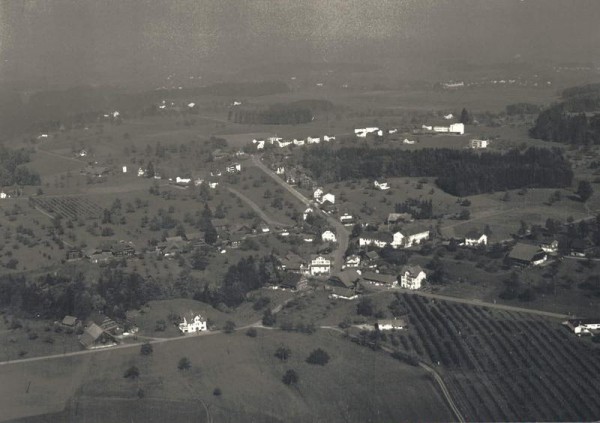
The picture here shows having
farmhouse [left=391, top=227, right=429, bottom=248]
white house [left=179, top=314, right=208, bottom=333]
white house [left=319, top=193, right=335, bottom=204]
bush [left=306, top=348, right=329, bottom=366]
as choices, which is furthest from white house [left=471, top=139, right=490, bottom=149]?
bush [left=306, top=348, right=329, bottom=366]

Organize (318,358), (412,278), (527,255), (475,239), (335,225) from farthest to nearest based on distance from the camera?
1. (335,225)
2. (475,239)
3. (527,255)
4. (412,278)
5. (318,358)

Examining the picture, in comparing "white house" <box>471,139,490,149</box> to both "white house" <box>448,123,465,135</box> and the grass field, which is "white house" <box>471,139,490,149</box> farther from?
the grass field

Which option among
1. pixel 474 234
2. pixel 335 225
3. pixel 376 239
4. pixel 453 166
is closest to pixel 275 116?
pixel 453 166

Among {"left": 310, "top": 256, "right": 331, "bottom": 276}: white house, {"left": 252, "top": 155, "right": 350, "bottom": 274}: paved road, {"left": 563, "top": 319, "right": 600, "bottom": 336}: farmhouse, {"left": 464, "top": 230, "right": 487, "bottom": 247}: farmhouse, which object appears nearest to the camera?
{"left": 563, "top": 319, "right": 600, "bottom": 336}: farmhouse

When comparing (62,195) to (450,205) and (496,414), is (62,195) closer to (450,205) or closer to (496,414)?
(450,205)

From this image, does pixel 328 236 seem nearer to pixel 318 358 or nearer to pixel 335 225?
pixel 335 225

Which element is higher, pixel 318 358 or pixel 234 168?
pixel 318 358
